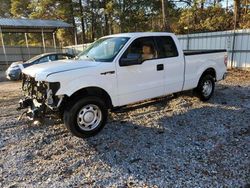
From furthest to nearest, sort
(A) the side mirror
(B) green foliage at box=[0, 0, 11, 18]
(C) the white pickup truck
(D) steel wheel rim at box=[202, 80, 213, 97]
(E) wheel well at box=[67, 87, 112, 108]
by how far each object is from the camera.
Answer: (B) green foliage at box=[0, 0, 11, 18]
(D) steel wheel rim at box=[202, 80, 213, 97]
(A) the side mirror
(E) wheel well at box=[67, 87, 112, 108]
(C) the white pickup truck

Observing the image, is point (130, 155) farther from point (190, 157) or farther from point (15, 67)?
point (15, 67)

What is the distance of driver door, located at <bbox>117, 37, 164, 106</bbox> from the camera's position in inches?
215

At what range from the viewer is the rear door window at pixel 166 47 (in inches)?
242

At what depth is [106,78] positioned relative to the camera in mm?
5176

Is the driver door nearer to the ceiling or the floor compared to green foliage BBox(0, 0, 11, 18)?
nearer to the floor

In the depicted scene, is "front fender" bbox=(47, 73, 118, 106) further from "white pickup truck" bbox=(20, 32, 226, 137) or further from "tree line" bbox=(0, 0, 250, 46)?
"tree line" bbox=(0, 0, 250, 46)

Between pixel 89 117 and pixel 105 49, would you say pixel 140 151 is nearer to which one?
pixel 89 117

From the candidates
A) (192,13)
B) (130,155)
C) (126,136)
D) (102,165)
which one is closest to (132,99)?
(126,136)

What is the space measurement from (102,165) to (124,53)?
2340 millimetres

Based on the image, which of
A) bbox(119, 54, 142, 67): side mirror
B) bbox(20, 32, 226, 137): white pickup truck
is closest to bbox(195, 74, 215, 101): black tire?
bbox(20, 32, 226, 137): white pickup truck

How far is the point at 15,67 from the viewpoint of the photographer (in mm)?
15219

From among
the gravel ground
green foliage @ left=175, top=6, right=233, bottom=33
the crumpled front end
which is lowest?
the gravel ground

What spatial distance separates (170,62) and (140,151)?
98.7 inches

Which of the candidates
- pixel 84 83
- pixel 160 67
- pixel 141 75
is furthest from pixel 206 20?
pixel 84 83
